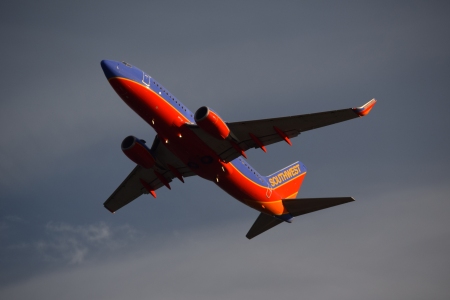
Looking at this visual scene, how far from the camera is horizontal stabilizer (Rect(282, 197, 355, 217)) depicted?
5178 centimetres

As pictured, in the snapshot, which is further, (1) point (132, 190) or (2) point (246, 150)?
(1) point (132, 190)

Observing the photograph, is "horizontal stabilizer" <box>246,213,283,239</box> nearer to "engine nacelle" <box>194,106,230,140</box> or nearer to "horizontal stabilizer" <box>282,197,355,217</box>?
"horizontal stabilizer" <box>282,197,355,217</box>

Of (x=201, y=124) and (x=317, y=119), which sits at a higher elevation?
(x=201, y=124)

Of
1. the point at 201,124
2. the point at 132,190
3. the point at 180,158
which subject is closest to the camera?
the point at 201,124

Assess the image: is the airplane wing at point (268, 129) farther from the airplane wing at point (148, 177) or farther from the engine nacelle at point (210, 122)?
the airplane wing at point (148, 177)

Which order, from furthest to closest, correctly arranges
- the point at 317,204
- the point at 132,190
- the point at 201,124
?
the point at 132,190 → the point at 317,204 → the point at 201,124

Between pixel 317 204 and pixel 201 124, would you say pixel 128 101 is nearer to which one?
pixel 201 124

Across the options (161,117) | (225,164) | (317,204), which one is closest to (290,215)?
(317,204)

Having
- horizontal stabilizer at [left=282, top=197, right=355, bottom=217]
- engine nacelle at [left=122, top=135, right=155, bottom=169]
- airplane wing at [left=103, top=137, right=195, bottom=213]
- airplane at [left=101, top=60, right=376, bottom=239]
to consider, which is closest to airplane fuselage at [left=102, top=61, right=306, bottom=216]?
airplane at [left=101, top=60, right=376, bottom=239]

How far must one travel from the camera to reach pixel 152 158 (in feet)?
167

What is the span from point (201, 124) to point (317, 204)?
47.9 ft

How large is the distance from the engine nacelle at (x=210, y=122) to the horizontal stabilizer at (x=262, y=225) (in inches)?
555

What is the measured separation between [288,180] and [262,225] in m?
5.29

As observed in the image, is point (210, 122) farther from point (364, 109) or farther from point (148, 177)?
point (148, 177)
